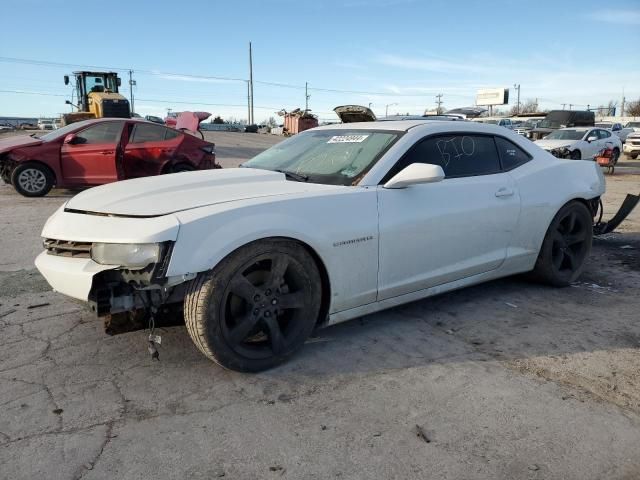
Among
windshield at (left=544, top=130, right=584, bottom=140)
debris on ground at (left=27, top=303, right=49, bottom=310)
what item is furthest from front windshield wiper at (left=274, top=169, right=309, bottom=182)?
windshield at (left=544, top=130, right=584, bottom=140)

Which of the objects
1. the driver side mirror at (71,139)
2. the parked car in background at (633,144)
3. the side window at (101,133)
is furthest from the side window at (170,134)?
the parked car in background at (633,144)

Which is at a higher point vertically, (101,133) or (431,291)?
(101,133)

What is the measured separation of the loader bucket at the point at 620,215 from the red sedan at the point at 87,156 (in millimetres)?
7101

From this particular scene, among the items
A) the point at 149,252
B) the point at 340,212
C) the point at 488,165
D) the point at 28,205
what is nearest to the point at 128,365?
the point at 149,252

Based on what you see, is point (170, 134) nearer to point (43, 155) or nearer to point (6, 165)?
point (43, 155)

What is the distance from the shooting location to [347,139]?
3840 millimetres

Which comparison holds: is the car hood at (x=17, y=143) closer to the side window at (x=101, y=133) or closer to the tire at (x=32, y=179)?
the tire at (x=32, y=179)

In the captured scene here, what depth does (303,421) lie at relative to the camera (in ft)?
8.13

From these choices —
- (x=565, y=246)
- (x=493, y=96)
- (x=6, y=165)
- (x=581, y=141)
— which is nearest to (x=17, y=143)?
(x=6, y=165)

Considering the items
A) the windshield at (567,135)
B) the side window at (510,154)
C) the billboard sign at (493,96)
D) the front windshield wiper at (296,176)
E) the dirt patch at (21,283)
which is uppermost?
the billboard sign at (493,96)

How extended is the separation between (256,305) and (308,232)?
1.67 ft

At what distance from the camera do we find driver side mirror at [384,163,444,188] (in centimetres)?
320

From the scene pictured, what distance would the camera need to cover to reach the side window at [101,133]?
927 centimetres

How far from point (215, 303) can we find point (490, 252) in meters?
2.29
